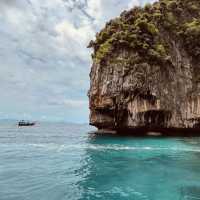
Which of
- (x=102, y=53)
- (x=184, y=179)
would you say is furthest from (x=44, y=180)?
(x=102, y=53)

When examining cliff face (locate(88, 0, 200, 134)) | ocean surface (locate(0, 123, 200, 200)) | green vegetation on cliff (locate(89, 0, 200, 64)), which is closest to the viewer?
ocean surface (locate(0, 123, 200, 200))

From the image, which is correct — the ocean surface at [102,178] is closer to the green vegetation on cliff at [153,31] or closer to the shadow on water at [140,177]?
the shadow on water at [140,177]

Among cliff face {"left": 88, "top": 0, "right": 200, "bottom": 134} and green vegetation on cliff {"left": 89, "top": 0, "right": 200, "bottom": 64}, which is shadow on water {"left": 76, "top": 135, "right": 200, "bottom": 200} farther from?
green vegetation on cliff {"left": 89, "top": 0, "right": 200, "bottom": 64}

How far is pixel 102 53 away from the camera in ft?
112

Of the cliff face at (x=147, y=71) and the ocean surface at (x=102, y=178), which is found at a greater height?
the cliff face at (x=147, y=71)

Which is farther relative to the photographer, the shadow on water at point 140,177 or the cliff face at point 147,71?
the cliff face at point 147,71

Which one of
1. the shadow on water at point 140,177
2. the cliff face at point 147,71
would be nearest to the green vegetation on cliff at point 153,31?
the cliff face at point 147,71

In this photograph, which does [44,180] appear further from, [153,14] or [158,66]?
[153,14]

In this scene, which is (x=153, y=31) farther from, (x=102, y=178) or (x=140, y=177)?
(x=102, y=178)

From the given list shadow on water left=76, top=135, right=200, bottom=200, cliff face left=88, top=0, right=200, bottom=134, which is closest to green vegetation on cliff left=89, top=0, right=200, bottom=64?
cliff face left=88, top=0, right=200, bottom=134

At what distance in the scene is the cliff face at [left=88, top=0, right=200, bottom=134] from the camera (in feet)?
107

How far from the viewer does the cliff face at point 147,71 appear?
32594 mm

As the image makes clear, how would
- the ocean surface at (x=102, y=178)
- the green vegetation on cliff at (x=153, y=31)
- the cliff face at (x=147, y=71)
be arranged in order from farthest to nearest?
the green vegetation on cliff at (x=153, y=31) < the cliff face at (x=147, y=71) < the ocean surface at (x=102, y=178)

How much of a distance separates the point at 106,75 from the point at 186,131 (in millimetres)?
15008
